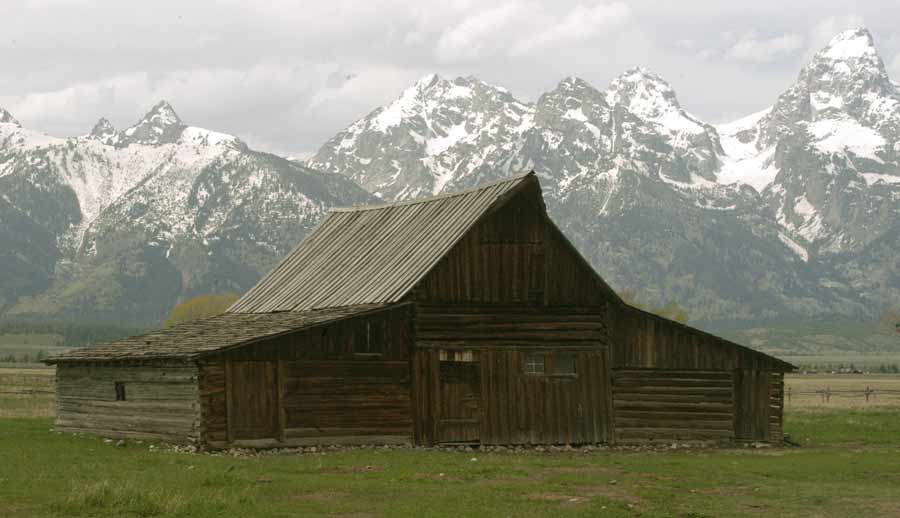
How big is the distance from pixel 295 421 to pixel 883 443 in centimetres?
2003

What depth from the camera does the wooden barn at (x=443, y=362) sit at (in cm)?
4269

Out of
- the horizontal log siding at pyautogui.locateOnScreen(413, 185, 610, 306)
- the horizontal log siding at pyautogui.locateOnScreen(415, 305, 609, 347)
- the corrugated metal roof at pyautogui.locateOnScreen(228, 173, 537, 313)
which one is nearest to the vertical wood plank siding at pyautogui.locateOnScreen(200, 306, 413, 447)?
the horizontal log siding at pyautogui.locateOnScreen(415, 305, 609, 347)

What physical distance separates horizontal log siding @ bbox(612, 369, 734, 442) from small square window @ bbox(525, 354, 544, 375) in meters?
2.66

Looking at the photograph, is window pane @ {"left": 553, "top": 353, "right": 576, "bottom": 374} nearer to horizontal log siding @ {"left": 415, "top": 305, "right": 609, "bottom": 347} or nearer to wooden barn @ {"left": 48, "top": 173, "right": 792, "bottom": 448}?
wooden barn @ {"left": 48, "top": 173, "right": 792, "bottom": 448}

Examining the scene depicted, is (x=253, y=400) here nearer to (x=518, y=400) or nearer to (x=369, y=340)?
(x=369, y=340)

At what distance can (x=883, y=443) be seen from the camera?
160ft

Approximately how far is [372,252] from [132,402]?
979cm

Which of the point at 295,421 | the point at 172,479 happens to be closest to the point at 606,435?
the point at 295,421

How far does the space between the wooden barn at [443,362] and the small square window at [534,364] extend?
5 centimetres

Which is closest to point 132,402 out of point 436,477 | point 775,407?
point 436,477

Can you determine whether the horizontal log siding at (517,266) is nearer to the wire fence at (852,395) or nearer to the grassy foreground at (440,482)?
the grassy foreground at (440,482)

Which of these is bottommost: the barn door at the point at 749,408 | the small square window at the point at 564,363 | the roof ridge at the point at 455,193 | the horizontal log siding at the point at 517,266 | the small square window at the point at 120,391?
the barn door at the point at 749,408

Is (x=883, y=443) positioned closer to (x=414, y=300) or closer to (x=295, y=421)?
(x=414, y=300)

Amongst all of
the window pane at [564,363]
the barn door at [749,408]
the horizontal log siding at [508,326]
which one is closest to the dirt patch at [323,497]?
the horizontal log siding at [508,326]
